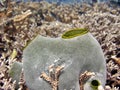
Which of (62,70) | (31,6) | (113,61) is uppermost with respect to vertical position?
(62,70)

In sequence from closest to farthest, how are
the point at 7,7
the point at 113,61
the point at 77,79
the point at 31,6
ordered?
1. the point at 77,79
2. the point at 113,61
3. the point at 7,7
4. the point at 31,6

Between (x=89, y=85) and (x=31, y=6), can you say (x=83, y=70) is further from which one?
(x=31, y=6)

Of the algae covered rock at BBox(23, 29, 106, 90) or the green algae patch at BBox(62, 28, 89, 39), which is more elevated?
the green algae patch at BBox(62, 28, 89, 39)

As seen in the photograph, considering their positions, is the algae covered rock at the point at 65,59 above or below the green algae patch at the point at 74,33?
below

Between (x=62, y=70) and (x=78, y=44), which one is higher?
(x=78, y=44)

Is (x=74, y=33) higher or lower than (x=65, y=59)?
higher

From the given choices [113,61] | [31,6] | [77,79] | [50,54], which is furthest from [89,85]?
[31,6]

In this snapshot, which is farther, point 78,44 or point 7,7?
point 7,7

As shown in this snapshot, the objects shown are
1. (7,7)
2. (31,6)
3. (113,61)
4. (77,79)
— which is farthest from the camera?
(31,6)
